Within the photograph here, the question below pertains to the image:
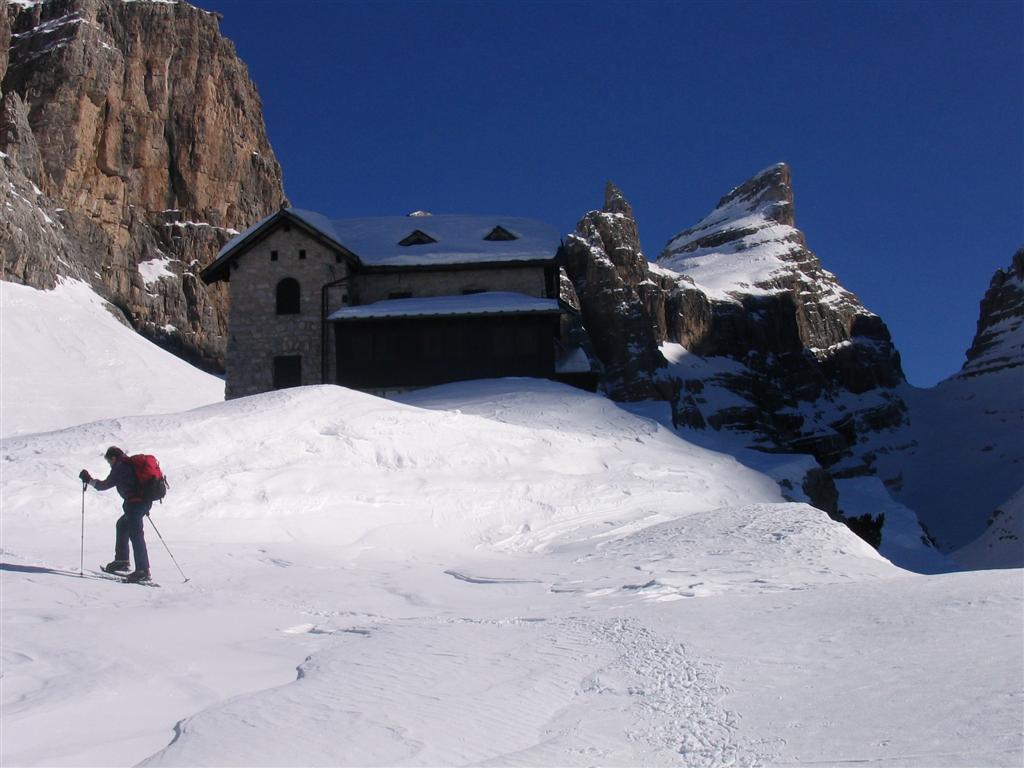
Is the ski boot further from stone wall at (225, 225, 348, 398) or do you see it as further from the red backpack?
stone wall at (225, 225, 348, 398)

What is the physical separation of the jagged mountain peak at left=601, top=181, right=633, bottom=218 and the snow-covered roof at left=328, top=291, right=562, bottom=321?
9867 cm

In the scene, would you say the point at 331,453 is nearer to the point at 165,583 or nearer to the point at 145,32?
the point at 165,583

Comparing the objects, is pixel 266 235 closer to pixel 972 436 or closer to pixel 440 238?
pixel 440 238

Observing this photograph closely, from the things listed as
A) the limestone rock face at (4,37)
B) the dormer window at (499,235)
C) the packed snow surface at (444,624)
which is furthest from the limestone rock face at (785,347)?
the packed snow surface at (444,624)

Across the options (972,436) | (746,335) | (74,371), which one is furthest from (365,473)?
(972,436)

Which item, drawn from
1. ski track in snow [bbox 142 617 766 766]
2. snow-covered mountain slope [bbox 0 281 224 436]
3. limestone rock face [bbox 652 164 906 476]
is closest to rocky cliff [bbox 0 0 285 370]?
snow-covered mountain slope [bbox 0 281 224 436]

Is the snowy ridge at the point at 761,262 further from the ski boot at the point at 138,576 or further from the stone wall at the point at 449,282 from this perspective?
the ski boot at the point at 138,576

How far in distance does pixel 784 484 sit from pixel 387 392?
13.5m

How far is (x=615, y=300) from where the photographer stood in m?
116

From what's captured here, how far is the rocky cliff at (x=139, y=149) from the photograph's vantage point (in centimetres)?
9962

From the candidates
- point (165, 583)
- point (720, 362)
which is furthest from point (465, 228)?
point (720, 362)

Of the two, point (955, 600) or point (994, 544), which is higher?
point (955, 600)

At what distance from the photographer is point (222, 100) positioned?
415 ft

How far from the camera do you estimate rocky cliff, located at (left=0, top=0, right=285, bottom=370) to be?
9962cm
